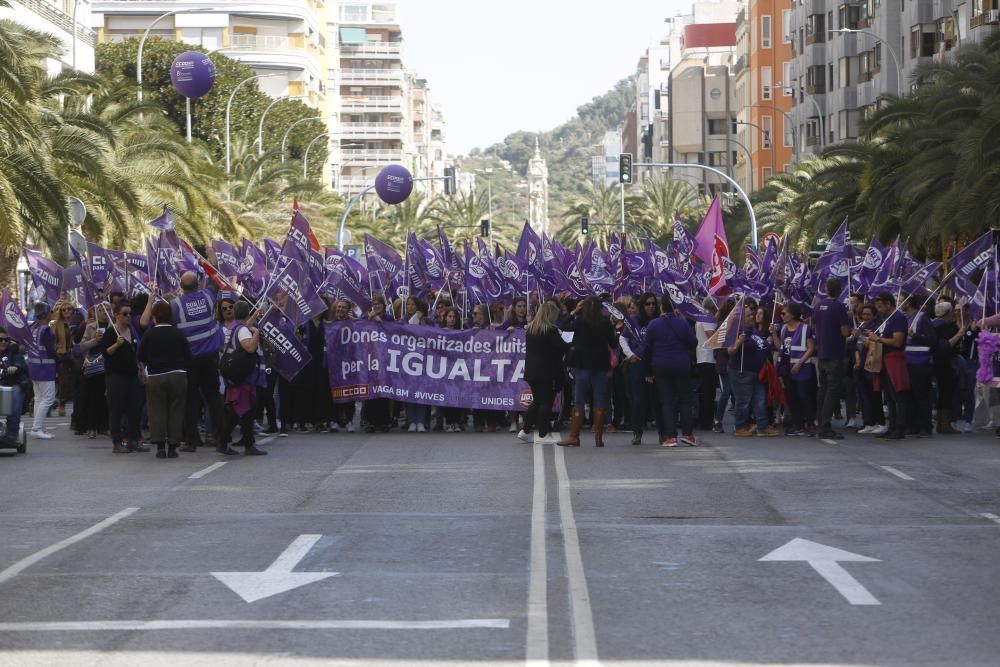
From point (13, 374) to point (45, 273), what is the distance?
17.1ft

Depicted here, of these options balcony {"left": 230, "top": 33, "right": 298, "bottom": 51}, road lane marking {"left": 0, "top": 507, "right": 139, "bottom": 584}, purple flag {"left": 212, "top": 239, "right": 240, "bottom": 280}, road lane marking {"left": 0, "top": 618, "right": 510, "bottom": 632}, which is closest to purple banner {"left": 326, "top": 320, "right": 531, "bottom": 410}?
purple flag {"left": 212, "top": 239, "right": 240, "bottom": 280}

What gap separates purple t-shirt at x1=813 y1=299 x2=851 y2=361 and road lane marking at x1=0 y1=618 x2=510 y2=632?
12.9 m

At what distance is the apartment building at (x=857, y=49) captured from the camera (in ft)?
194

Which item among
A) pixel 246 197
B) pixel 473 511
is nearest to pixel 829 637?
pixel 473 511

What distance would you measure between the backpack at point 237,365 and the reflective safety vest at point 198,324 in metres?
0.29

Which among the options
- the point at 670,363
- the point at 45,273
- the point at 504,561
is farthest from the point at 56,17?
the point at 504,561

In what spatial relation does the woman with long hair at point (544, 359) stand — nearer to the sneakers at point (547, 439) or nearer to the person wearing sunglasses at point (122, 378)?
the sneakers at point (547, 439)

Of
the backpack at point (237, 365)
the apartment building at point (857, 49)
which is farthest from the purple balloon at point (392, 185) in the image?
the backpack at point (237, 365)

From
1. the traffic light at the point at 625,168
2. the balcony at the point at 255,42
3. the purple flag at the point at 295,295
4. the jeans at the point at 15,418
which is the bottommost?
the jeans at the point at 15,418

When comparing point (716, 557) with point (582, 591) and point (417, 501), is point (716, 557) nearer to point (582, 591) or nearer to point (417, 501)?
point (582, 591)

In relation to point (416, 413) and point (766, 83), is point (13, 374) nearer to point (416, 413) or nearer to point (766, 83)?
point (416, 413)

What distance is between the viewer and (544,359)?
63.8ft

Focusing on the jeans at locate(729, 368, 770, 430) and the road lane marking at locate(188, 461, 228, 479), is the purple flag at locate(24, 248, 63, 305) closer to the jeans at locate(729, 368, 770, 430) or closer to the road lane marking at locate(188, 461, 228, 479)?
the road lane marking at locate(188, 461, 228, 479)

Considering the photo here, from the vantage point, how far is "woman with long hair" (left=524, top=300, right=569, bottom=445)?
19.5m
